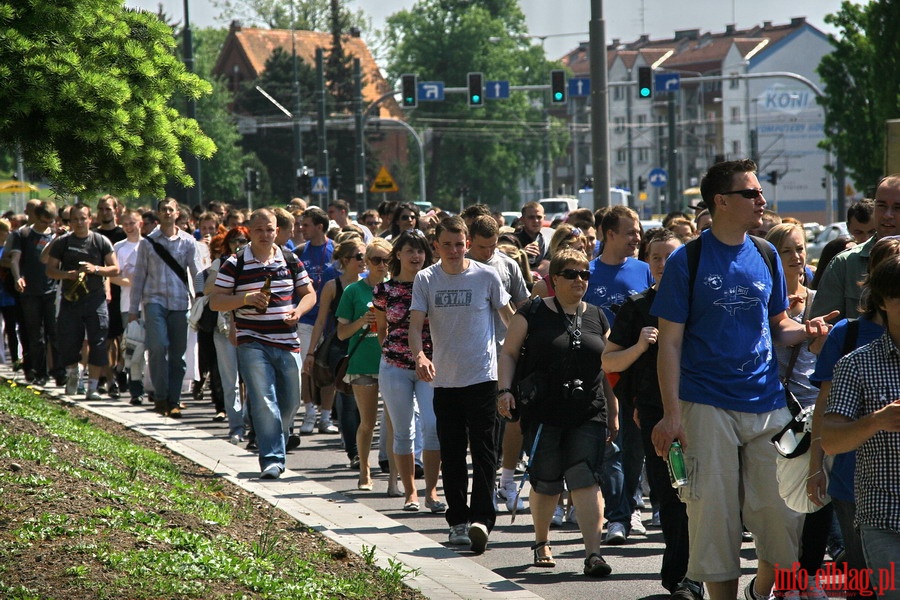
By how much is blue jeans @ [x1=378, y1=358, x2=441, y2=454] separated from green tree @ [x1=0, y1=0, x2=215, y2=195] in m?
2.10

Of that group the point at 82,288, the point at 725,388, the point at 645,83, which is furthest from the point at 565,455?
the point at 645,83

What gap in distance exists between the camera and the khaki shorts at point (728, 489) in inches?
234

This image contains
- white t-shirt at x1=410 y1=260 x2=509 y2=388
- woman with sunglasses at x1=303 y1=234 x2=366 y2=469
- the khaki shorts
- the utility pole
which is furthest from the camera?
the utility pole

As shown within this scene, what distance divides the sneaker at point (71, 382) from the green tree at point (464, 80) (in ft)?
243

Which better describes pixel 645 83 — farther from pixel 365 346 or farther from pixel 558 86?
pixel 365 346

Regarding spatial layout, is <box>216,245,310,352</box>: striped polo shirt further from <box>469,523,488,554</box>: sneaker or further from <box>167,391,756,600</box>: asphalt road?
<box>469,523,488,554</box>: sneaker

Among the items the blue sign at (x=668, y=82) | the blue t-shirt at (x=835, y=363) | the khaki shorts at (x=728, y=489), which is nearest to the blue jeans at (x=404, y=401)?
the khaki shorts at (x=728, y=489)

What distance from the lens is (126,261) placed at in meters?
15.2

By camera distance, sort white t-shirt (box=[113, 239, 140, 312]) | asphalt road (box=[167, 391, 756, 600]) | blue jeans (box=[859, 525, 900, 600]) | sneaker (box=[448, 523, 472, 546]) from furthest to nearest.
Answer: white t-shirt (box=[113, 239, 140, 312])
sneaker (box=[448, 523, 472, 546])
asphalt road (box=[167, 391, 756, 600])
blue jeans (box=[859, 525, 900, 600])

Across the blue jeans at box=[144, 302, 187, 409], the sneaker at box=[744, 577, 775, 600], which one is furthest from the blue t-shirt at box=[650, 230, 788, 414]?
the blue jeans at box=[144, 302, 187, 409]

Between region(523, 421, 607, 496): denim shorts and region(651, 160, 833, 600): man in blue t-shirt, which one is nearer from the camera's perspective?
region(651, 160, 833, 600): man in blue t-shirt

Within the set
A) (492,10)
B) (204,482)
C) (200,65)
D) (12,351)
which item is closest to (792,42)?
(492,10)

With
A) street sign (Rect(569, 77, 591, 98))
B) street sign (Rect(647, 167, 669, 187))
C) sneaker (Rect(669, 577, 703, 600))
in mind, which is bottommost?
sneaker (Rect(669, 577, 703, 600))

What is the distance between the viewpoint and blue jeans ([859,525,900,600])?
4484mm
